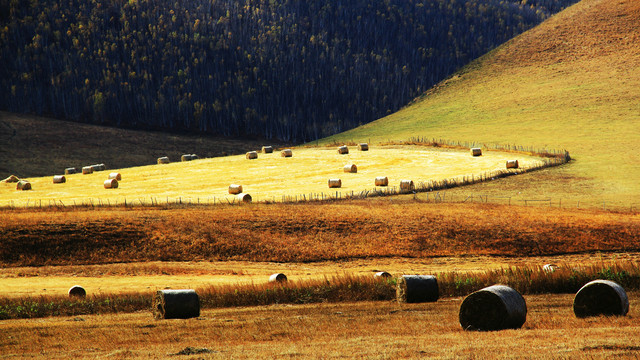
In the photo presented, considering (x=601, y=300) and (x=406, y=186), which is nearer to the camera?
(x=601, y=300)

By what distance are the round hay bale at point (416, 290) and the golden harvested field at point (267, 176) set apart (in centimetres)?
2907

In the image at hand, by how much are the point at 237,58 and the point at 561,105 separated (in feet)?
A: 230

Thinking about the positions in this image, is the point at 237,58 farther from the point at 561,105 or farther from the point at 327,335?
the point at 327,335

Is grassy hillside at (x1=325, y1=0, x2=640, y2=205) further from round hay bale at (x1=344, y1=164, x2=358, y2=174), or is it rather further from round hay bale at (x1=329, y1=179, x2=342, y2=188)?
round hay bale at (x1=344, y1=164, x2=358, y2=174)

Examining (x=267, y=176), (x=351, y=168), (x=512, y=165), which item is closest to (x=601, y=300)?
(x=512, y=165)

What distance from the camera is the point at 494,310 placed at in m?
18.2

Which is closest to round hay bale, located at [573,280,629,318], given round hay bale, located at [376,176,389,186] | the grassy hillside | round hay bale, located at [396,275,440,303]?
round hay bale, located at [396,275,440,303]

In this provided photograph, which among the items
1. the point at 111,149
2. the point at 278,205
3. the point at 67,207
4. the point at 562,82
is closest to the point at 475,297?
the point at 278,205

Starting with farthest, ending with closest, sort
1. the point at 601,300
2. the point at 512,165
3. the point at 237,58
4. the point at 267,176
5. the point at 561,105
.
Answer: the point at 237,58, the point at 561,105, the point at 267,176, the point at 512,165, the point at 601,300

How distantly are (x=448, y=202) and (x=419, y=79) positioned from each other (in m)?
111

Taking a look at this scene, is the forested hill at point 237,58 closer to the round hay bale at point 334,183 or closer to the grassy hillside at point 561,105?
the grassy hillside at point 561,105

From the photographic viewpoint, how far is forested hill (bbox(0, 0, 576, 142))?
446ft

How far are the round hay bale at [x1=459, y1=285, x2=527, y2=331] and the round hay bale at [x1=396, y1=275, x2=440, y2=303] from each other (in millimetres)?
5867

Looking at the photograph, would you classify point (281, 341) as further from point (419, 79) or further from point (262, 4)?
point (262, 4)
